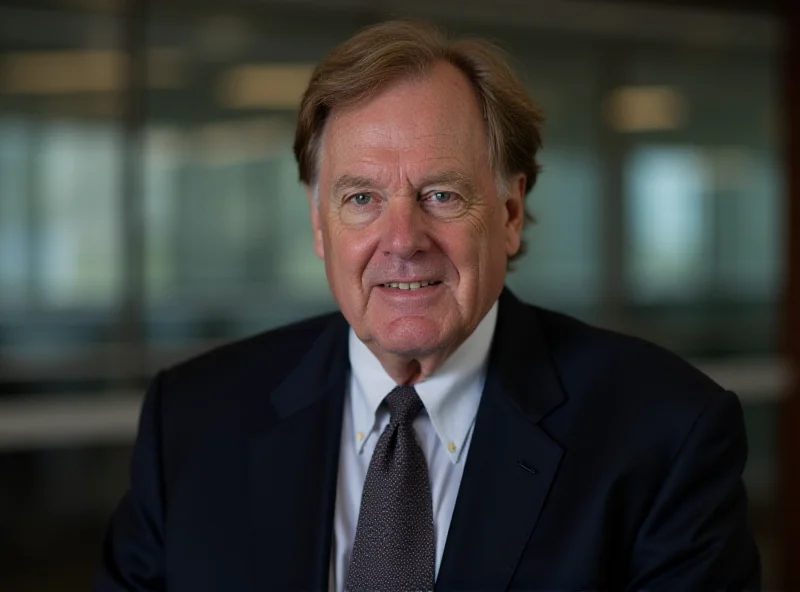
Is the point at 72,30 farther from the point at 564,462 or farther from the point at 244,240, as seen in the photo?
the point at 564,462

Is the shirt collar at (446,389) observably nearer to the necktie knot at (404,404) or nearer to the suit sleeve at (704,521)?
the necktie knot at (404,404)

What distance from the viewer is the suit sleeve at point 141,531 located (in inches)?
70.9

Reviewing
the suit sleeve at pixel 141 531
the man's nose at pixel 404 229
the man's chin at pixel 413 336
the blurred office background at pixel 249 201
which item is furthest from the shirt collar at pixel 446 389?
the blurred office background at pixel 249 201

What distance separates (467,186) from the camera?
167 cm

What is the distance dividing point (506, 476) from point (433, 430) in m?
0.16

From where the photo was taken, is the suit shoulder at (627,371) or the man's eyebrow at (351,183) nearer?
the man's eyebrow at (351,183)

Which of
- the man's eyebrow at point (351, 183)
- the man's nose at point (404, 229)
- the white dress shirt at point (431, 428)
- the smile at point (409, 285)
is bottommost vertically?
the white dress shirt at point (431, 428)

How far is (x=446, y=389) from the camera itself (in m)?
1.78

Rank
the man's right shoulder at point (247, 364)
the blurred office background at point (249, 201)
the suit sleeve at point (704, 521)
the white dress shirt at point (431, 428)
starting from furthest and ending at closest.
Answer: the blurred office background at point (249, 201)
the man's right shoulder at point (247, 364)
the white dress shirt at point (431, 428)
the suit sleeve at point (704, 521)

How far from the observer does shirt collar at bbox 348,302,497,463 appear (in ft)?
5.80

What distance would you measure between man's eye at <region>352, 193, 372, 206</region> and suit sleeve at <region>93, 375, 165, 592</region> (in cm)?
56

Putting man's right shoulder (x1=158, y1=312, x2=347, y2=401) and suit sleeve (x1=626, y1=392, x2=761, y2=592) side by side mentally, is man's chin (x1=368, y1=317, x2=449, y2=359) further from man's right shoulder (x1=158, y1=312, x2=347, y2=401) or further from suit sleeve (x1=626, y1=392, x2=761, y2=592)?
suit sleeve (x1=626, y1=392, x2=761, y2=592)

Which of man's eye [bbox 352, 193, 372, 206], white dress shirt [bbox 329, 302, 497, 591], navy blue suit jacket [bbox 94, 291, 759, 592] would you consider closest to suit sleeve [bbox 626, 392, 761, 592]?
navy blue suit jacket [bbox 94, 291, 759, 592]

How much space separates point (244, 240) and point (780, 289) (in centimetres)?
301
